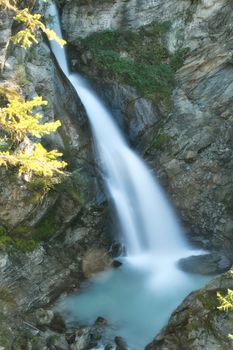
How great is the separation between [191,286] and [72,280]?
2.94 metres

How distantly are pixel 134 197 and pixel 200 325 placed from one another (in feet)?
19.5

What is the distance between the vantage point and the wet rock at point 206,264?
37.4 ft

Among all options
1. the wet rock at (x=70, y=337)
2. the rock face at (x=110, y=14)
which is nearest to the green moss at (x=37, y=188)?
the wet rock at (x=70, y=337)

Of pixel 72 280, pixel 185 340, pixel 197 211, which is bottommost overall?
pixel 185 340

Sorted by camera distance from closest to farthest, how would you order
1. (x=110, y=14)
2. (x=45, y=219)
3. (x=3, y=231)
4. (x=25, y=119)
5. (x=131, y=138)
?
1. (x=25, y=119)
2. (x=3, y=231)
3. (x=45, y=219)
4. (x=131, y=138)
5. (x=110, y=14)

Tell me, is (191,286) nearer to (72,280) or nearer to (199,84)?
(72,280)

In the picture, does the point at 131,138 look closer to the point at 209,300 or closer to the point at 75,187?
the point at 75,187

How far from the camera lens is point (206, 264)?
11.8m

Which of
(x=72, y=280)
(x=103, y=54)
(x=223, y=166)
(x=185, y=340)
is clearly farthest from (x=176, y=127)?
(x=185, y=340)

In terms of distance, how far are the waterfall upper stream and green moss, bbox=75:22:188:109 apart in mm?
1056

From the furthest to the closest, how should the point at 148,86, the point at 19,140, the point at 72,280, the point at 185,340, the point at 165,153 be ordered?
the point at 148,86 → the point at 165,153 → the point at 72,280 → the point at 19,140 → the point at 185,340

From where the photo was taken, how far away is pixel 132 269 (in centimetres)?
1140

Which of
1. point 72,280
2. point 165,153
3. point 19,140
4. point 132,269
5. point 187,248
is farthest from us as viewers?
point 165,153

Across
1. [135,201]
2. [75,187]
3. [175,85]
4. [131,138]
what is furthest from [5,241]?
[175,85]
